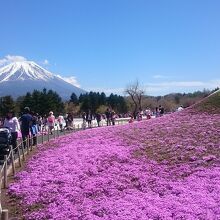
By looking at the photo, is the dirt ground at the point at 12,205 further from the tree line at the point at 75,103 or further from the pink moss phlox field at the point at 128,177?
the tree line at the point at 75,103

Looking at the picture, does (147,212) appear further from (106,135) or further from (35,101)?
(35,101)

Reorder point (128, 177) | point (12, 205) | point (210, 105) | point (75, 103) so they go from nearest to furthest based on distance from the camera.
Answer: point (12, 205)
point (128, 177)
point (210, 105)
point (75, 103)

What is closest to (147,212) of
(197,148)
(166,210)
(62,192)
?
(166,210)

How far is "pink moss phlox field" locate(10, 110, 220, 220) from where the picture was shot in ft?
42.8

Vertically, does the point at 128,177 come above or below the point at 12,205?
above

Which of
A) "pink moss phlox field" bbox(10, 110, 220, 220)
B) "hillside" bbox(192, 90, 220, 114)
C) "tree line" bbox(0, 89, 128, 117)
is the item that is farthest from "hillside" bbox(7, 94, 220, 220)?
"tree line" bbox(0, 89, 128, 117)

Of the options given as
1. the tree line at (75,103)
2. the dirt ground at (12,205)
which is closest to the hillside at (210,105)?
the dirt ground at (12,205)

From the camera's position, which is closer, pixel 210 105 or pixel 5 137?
pixel 5 137

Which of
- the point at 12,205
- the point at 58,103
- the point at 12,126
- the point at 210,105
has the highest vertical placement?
the point at 58,103

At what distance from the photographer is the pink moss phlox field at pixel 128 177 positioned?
42.8ft

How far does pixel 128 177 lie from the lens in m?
17.2

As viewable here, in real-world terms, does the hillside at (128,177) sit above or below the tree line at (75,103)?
below

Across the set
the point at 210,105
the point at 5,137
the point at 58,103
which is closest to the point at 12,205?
the point at 5,137

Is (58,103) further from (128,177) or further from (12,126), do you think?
(128,177)
